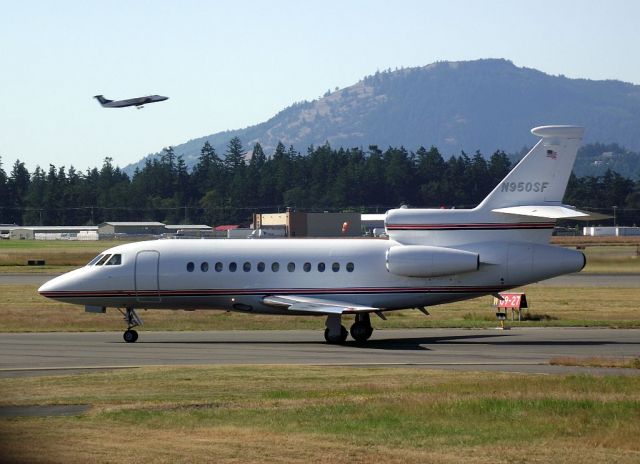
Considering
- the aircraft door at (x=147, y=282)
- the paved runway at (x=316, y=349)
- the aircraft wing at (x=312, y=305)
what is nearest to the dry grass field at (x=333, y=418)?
the paved runway at (x=316, y=349)

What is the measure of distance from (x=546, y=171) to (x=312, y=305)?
8.13 m

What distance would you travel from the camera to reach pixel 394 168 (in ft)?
633

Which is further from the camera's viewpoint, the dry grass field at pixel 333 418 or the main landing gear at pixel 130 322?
the main landing gear at pixel 130 322

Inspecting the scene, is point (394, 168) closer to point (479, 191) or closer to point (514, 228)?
point (479, 191)

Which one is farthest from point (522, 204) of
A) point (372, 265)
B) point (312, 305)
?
point (312, 305)

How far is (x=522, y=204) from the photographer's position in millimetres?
33125

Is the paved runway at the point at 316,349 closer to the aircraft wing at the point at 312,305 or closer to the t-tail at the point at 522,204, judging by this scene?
the aircraft wing at the point at 312,305

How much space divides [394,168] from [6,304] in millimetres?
148757

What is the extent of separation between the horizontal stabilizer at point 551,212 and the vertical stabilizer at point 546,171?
25 cm

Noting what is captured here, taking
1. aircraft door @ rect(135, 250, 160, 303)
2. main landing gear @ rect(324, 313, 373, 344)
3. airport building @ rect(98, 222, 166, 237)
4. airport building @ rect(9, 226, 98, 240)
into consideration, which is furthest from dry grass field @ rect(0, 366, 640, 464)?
airport building @ rect(9, 226, 98, 240)

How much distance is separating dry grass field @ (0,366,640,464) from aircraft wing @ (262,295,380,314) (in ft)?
25.4

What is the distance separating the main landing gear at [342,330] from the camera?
32.9 metres

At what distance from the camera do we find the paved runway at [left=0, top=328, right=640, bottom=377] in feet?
89.4

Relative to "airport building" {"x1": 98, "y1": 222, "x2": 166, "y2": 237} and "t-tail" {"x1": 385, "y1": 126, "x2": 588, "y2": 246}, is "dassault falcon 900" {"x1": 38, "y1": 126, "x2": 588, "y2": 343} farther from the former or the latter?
"airport building" {"x1": 98, "y1": 222, "x2": 166, "y2": 237}
